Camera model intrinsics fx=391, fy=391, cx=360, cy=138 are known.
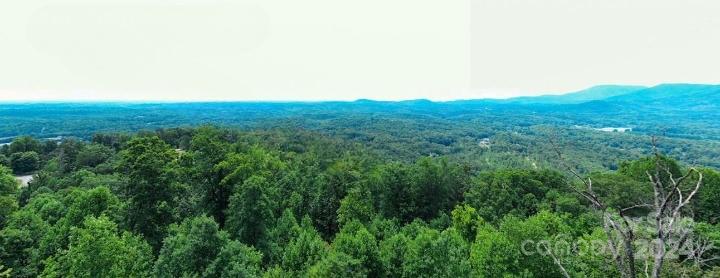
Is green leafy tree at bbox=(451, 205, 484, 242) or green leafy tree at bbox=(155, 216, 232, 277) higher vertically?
green leafy tree at bbox=(155, 216, 232, 277)

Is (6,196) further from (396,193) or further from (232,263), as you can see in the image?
(396,193)

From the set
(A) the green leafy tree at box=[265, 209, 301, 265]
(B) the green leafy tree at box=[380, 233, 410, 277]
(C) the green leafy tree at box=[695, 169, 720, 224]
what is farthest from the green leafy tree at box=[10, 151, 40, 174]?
(C) the green leafy tree at box=[695, 169, 720, 224]

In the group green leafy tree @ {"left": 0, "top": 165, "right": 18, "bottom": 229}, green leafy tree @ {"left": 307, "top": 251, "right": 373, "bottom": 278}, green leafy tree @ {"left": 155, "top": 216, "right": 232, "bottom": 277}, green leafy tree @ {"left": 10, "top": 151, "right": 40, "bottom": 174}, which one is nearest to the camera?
green leafy tree @ {"left": 307, "top": 251, "right": 373, "bottom": 278}

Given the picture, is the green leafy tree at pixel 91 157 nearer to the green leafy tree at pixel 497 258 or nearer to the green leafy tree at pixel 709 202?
the green leafy tree at pixel 497 258

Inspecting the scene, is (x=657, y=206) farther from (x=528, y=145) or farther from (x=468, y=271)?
(x=528, y=145)

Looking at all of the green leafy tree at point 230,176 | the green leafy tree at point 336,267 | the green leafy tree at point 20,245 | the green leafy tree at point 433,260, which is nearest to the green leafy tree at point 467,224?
the green leafy tree at point 433,260

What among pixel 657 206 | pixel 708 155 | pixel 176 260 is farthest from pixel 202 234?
pixel 708 155

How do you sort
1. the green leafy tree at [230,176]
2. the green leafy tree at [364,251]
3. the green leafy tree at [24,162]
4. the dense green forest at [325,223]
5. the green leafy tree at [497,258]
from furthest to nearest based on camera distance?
the green leafy tree at [24,162]
the green leafy tree at [230,176]
the green leafy tree at [364,251]
the green leafy tree at [497,258]
the dense green forest at [325,223]

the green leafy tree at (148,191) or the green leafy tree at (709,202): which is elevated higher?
the green leafy tree at (148,191)

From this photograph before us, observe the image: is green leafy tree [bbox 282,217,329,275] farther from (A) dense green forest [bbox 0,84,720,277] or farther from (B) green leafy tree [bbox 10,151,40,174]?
(B) green leafy tree [bbox 10,151,40,174]
